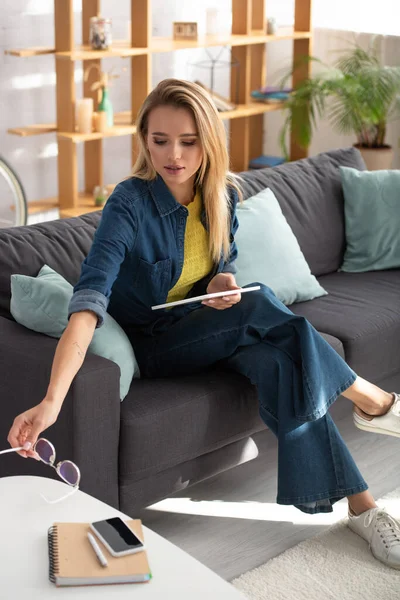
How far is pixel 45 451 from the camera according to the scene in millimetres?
1741

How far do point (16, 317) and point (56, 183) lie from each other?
2.91 meters

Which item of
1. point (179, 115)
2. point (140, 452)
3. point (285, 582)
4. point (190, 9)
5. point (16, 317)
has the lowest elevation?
point (285, 582)

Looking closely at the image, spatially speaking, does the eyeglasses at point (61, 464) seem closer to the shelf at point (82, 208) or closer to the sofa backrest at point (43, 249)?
the sofa backrest at point (43, 249)

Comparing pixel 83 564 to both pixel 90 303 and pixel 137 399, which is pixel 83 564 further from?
pixel 137 399

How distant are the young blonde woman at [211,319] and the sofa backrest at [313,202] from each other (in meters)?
0.81

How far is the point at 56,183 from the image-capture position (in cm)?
520

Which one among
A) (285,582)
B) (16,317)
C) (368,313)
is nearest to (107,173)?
(368,313)

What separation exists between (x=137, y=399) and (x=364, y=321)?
905mm

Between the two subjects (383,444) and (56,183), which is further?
(56,183)

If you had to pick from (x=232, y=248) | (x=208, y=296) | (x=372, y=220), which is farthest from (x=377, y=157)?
(x=208, y=296)

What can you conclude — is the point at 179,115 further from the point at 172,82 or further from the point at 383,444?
the point at 383,444

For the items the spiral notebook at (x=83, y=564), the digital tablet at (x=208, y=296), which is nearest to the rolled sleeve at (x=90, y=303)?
the digital tablet at (x=208, y=296)

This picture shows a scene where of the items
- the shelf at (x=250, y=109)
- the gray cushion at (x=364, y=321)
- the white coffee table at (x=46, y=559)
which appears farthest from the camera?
the shelf at (x=250, y=109)

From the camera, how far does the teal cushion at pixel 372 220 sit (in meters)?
3.38
